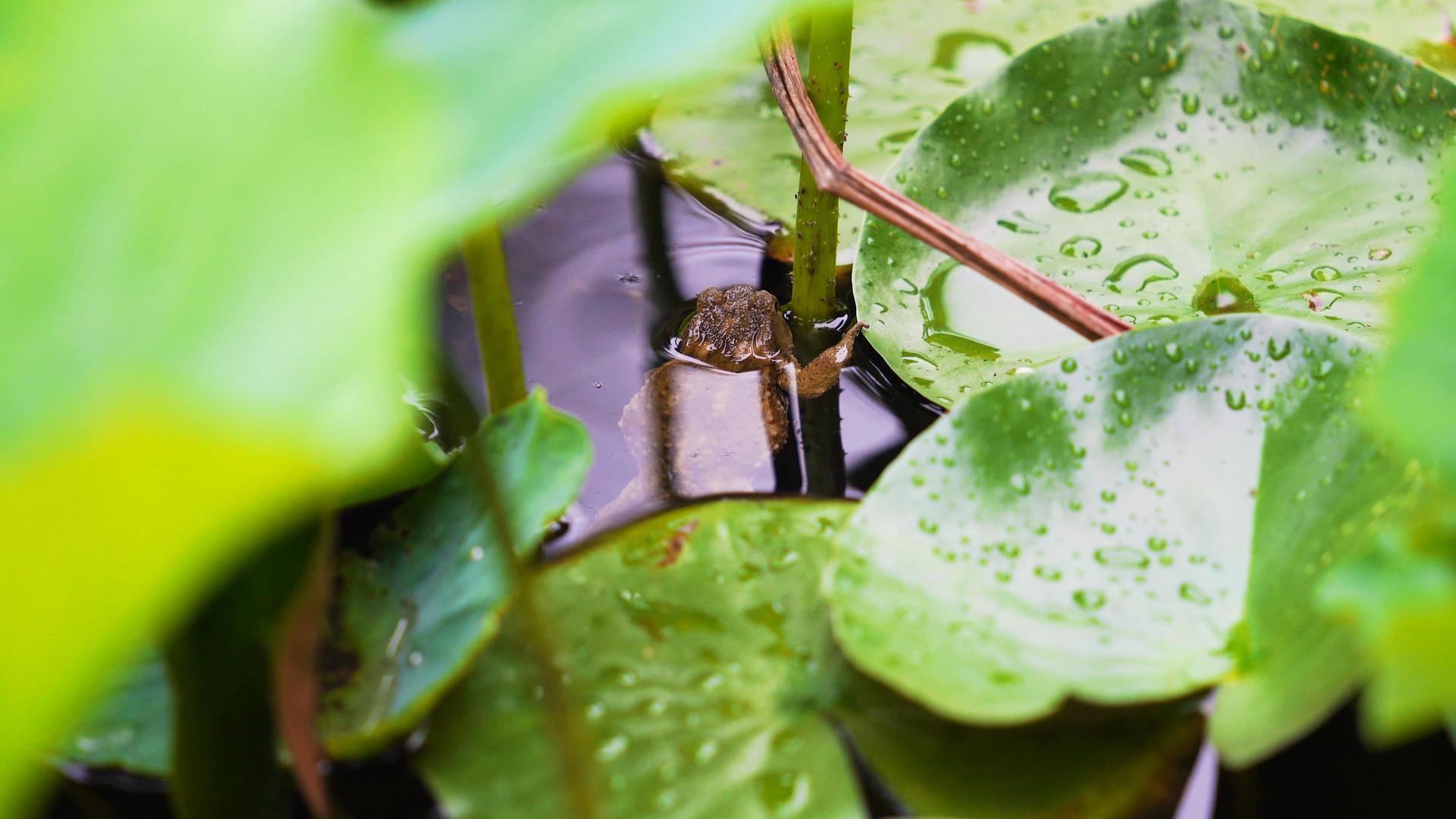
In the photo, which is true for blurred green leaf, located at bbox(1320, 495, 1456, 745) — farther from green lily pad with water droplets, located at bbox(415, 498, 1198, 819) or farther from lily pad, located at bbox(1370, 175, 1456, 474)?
green lily pad with water droplets, located at bbox(415, 498, 1198, 819)

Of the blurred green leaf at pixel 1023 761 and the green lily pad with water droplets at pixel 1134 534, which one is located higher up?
the green lily pad with water droplets at pixel 1134 534

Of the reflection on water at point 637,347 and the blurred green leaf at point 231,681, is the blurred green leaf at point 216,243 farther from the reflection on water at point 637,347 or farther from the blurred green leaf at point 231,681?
the reflection on water at point 637,347

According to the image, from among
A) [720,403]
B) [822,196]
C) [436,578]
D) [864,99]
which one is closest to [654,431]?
[720,403]

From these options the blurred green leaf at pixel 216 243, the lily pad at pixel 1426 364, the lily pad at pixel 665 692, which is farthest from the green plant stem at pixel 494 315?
the lily pad at pixel 1426 364

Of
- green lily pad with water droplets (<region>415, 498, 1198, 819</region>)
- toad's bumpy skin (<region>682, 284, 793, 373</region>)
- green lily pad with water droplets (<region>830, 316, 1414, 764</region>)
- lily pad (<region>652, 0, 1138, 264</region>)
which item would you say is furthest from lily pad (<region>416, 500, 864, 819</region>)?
lily pad (<region>652, 0, 1138, 264</region>)

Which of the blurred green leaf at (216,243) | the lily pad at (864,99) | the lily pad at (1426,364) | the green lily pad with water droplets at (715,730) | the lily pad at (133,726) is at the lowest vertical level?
the green lily pad with water droplets at (715,730)

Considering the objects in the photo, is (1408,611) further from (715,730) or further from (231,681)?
(231,681)

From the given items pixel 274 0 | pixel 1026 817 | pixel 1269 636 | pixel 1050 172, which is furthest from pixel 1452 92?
pixel 274 0
